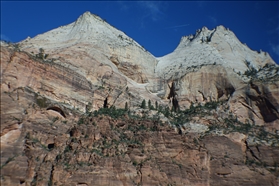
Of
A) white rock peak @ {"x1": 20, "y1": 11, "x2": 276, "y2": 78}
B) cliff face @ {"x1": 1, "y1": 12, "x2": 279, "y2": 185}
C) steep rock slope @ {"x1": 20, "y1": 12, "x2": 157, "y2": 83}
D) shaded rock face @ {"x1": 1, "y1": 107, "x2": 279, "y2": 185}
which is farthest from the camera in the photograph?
white rock peak @ {"x1": 20, "y1": 11, "x2": 276, "y2": 78}

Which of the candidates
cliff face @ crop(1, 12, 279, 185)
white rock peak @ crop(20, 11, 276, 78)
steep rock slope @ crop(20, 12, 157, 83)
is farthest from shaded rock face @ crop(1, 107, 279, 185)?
white rock peak @ crop(20, 11, 276, 78)

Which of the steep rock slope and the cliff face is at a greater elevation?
the steep rock slope

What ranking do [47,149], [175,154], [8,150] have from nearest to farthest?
[8,150] < [47,149] < [175,154]

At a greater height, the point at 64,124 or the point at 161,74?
the point at 161,74

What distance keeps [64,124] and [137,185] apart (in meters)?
11.0

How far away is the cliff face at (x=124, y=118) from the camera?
33625 millimetres

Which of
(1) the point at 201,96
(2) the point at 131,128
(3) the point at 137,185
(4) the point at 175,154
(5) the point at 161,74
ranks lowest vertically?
(3) the point at 137,185

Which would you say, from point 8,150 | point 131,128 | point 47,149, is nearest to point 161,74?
point 131,128

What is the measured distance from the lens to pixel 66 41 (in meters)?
58.4

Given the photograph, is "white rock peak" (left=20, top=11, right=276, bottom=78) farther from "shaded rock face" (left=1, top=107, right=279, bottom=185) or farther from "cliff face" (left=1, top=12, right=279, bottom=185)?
"shaded rock face" (left=1, top=107, right=279, bottom=185)

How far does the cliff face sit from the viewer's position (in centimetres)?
3362

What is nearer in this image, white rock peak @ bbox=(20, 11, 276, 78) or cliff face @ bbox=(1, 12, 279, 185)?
cliff face @ bbox=(1, 12, 279, 185)

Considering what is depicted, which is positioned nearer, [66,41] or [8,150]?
[8,150]

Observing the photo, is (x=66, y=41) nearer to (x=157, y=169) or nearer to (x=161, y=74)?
(x=161, y=74)
